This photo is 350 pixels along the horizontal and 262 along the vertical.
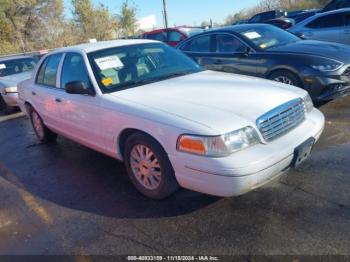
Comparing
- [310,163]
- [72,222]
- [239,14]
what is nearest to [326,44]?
[310,163]

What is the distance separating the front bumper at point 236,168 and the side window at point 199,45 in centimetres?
438

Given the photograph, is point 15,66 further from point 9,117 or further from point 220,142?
point 220,142

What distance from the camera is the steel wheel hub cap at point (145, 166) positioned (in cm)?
342

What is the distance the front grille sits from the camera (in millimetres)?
3037

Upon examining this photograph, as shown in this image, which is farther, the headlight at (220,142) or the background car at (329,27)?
the background car at (329,27)

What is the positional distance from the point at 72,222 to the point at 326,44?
5.24 m

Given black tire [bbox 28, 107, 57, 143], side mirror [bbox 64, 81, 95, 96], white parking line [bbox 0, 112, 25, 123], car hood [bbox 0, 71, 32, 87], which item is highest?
side mirror [bbox 64, 81, 95, 96]

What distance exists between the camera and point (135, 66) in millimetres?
4238

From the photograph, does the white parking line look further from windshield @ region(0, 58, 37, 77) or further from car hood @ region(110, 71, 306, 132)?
car hood @ region(110, 71, 306, 132)

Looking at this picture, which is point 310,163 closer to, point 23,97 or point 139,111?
point 139,111

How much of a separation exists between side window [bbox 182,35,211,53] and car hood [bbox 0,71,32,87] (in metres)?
4.46

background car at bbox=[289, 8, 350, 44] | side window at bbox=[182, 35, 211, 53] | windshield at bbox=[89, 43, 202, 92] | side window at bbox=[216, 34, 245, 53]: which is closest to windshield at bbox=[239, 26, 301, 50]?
side window at bbox=[216, 34, 245, 53]

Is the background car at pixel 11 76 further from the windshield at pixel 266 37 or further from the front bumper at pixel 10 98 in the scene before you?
the windshield at pixel 266 37

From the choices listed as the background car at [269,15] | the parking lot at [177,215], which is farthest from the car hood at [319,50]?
the background car at [269,15]
